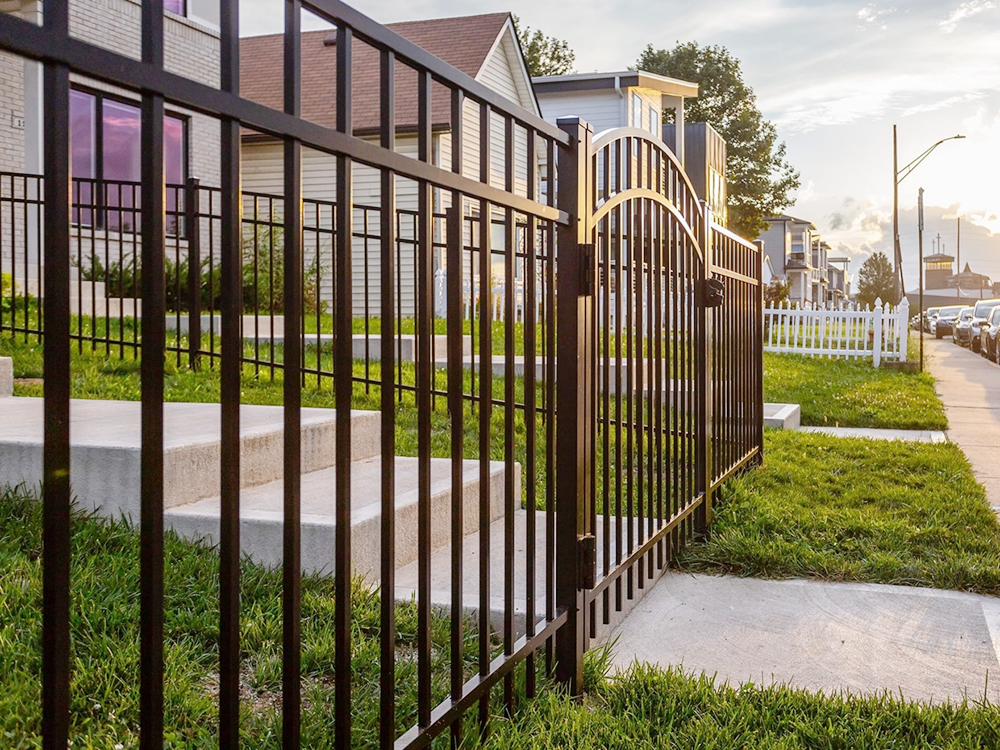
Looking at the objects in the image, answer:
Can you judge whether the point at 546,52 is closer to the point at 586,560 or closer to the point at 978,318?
the point at 978,318

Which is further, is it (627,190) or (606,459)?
(627,190)

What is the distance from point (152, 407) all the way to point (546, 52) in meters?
40.0

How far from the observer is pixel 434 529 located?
3.69 metres

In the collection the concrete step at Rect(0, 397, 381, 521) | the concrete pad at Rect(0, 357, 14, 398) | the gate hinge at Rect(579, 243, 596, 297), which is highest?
the gate hinge at Rect(579, 243, 596, 297)

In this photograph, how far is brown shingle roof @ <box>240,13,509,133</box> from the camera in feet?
57.2

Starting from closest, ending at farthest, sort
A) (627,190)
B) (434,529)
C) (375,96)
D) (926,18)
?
(627,190) → (434,529) → (926,18) → (375,96)

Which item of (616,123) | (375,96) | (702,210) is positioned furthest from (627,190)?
(616,123)

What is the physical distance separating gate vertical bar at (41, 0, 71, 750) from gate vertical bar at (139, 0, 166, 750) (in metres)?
0.13

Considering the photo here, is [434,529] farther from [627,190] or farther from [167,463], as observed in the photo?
[627,190]

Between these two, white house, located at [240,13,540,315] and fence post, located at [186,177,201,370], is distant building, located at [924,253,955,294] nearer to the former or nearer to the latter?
white house, located at [240,13,540,315]

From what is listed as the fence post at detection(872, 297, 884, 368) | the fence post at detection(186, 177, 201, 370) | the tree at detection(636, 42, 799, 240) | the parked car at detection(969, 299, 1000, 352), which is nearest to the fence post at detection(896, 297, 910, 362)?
the fence post at detection(872, 297, 884, 368)

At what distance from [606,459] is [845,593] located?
1495mm

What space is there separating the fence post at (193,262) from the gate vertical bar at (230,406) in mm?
3581

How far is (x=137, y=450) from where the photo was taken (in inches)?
123
